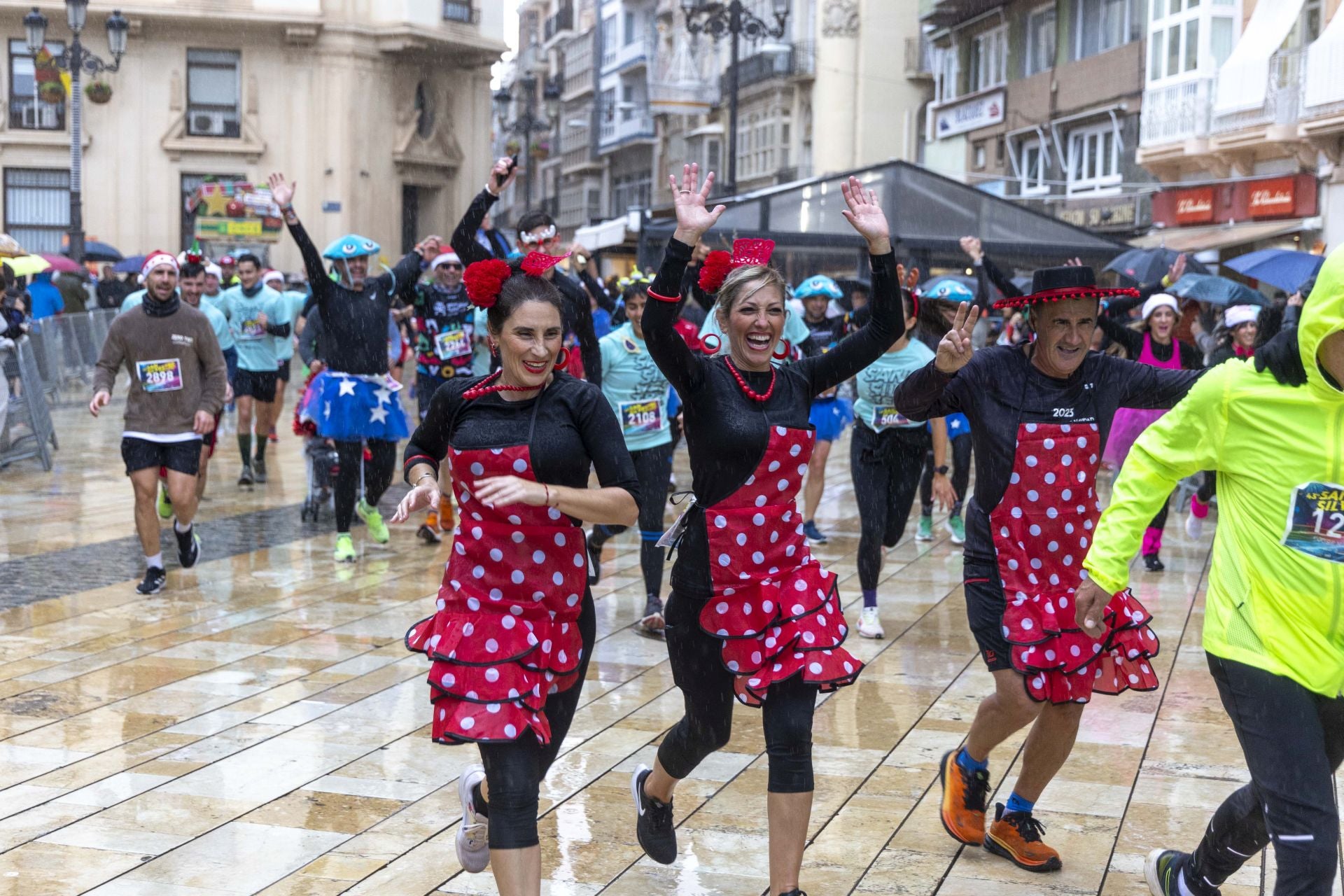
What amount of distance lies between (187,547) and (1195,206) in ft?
70.7

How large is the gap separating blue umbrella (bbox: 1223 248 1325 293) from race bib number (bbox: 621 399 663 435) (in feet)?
31.1

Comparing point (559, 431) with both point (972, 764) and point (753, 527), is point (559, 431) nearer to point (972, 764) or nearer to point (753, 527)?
point (753, 527)

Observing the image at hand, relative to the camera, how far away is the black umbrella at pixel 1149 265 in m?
19.5

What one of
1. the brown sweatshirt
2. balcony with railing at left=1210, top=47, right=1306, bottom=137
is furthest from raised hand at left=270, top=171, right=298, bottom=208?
balcony with railing at left=1210, top=47, right=1306, bottom=137

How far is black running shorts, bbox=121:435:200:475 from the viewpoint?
9.48 metres

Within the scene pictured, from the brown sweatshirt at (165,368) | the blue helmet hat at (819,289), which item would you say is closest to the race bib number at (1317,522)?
the brown sweatshirt at (165,368)

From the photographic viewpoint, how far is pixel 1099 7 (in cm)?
3269

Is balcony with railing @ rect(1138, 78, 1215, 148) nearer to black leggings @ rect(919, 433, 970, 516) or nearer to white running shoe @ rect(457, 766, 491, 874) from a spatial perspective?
black leggings @ rect(919, 433, 970, 516)

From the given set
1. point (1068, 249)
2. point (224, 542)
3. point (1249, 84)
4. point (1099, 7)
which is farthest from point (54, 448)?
point (1099, 7)

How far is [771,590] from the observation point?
4.56 m

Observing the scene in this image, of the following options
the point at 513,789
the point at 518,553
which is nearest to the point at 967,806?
the point at 513,789

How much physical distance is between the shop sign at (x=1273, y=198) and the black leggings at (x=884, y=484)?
17.7 metres

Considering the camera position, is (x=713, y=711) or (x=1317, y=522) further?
(x=713, y=711)

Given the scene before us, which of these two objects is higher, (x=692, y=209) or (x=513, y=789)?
(x=692, y=209)
